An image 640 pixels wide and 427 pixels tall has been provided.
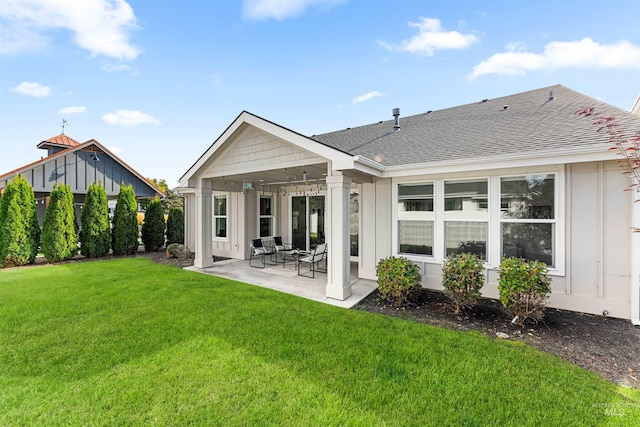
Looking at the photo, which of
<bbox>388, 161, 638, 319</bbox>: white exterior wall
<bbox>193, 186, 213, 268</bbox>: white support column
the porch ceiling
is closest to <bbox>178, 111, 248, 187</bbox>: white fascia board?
<bbox>193, 186, 213, 268</bbox>: white support column

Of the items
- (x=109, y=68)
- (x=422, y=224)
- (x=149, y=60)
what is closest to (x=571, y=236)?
(x=422, y=224)

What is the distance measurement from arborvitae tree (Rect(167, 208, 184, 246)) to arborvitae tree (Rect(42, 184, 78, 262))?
3.71 meters

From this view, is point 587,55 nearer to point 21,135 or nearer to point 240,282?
point 240,282

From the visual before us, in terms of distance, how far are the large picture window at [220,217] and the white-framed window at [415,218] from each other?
7387 mm

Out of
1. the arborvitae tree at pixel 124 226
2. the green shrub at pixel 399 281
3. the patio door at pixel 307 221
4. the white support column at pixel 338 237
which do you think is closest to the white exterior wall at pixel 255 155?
the white support column at pixel 338 237

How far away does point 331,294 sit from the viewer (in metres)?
5.72

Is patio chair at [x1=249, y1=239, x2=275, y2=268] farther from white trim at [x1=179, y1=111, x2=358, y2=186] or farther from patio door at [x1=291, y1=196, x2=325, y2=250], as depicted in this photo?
white trim at [x1=179, y1=111, x2=358, y2=186]

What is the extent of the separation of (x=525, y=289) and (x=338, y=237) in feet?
11.0

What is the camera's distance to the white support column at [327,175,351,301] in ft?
18.4

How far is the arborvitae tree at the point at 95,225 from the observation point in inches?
412

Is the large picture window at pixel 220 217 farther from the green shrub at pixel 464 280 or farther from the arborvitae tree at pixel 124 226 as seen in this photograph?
the green shrub at pixel 464 280

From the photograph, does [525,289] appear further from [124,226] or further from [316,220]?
[124,226]

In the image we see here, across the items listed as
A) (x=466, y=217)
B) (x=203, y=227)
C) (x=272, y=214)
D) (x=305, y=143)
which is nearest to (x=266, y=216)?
(x=272, y=214)

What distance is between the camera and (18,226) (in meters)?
9.02
